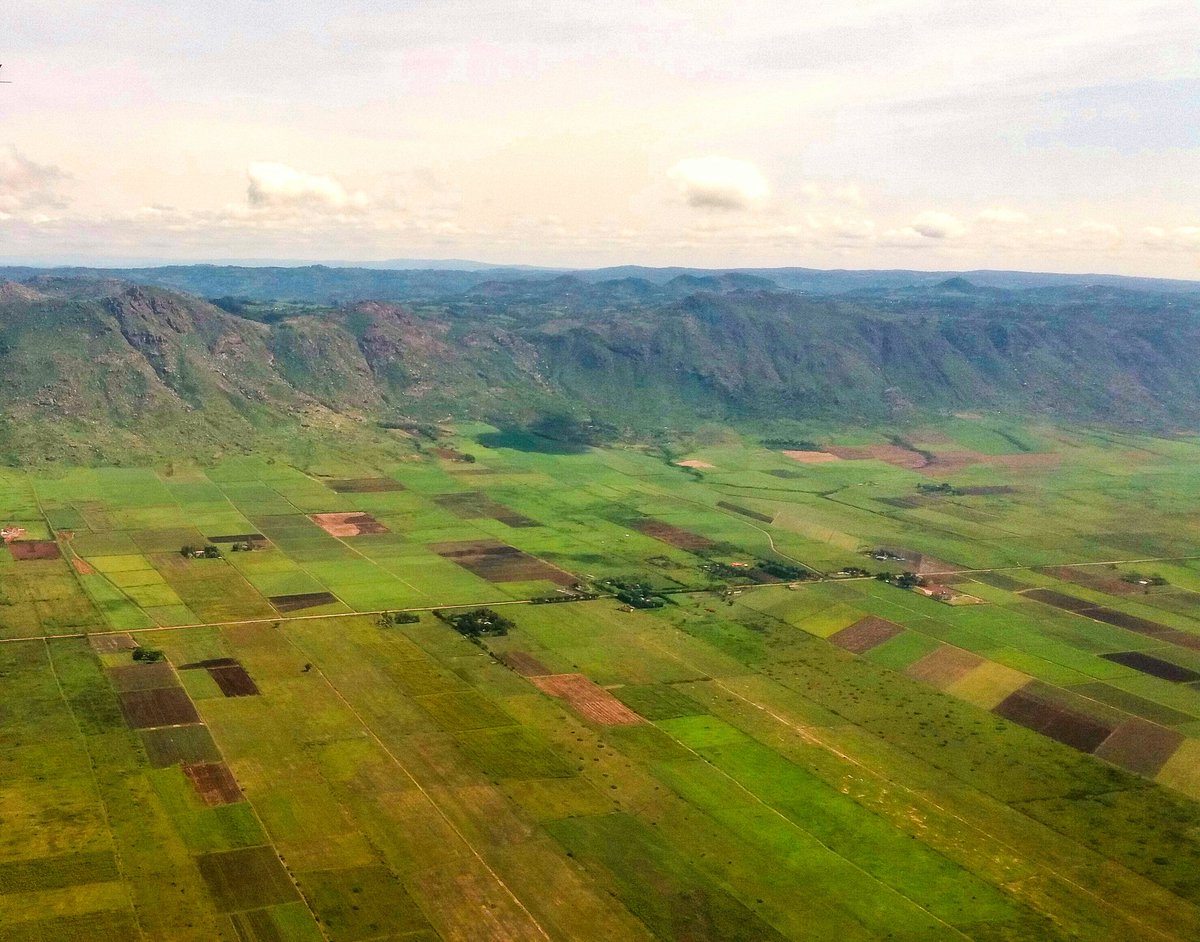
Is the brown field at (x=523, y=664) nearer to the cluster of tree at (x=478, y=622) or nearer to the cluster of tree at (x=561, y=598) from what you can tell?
the cluster of tree at (x=478, y=622)

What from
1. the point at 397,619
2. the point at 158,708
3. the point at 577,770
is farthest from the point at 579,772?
the point at 397,619

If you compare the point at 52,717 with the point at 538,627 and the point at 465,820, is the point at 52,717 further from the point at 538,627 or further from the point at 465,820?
the point at 538,627

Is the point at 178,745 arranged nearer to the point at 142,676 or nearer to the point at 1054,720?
the point at 142,676

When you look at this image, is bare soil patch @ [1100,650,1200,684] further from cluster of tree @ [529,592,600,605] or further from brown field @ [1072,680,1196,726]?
cluster of tree @ [529,592,600,605]

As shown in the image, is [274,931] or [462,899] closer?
[274,931]

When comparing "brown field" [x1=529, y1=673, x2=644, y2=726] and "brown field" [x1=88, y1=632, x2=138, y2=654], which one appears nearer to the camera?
"brown field" [x1=529, y1=673, x2=644, y2=726]

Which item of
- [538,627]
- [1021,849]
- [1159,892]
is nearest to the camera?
[1159,892]

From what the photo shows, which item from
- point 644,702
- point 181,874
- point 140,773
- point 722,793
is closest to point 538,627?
point 644,702

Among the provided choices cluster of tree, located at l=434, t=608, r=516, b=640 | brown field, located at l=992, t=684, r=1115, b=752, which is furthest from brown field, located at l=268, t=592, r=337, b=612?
brown field, located at l=992, t=684, r=1115, b=752
